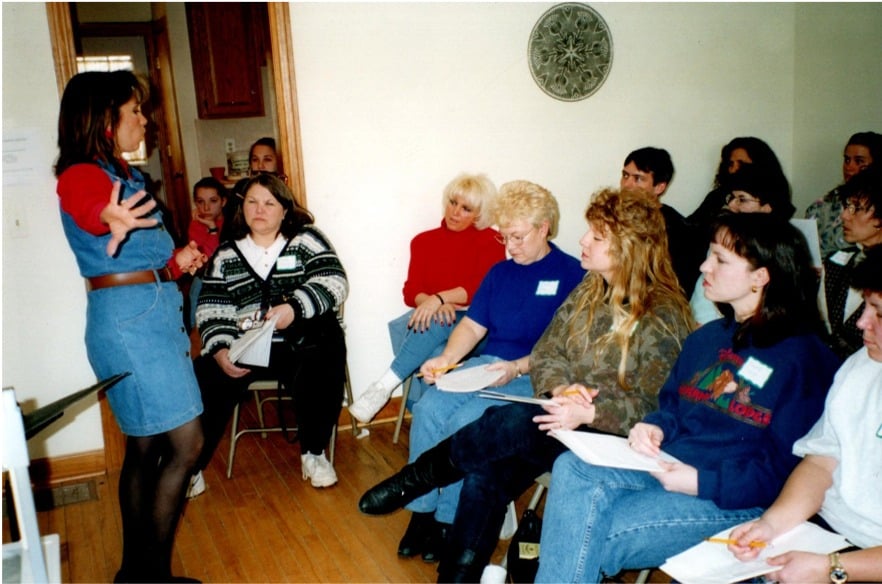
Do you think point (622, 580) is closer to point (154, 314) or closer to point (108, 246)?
point (154, 314)

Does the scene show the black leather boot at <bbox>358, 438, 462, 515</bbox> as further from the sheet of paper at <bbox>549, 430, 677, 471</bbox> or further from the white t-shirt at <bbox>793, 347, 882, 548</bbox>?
the white t-shirt at <bbox>793, 347, 882, 548</bbox>

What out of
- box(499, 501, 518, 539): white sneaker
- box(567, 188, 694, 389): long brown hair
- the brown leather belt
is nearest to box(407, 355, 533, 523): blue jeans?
box(499, 501, 518, 539): white sneaker

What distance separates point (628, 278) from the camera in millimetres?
1902

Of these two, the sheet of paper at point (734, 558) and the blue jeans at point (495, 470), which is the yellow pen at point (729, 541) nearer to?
the sheet of paper at point (734, 558)

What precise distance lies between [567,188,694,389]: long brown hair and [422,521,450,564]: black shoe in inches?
30.3

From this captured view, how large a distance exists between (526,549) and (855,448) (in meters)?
0.94

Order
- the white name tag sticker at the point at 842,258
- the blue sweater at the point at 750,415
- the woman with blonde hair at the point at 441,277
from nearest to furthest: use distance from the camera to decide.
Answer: the blue sweater at the point at 750,415, the white name tag sticker at the point at 842,258, the woman with blonde hair at the point at 441,277

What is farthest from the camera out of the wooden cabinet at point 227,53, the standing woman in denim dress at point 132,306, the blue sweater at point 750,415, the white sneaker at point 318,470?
the wooden cabinet at point 227,53

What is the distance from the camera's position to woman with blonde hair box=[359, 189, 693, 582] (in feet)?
5.88

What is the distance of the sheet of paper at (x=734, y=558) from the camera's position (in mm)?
1238

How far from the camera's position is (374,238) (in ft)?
10.5

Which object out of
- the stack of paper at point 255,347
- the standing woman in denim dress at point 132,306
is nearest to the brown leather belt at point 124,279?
the standing woman in denim dress at point 132,306

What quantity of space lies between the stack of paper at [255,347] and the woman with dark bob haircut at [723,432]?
132 cm

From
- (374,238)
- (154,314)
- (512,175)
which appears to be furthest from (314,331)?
(512,175)
